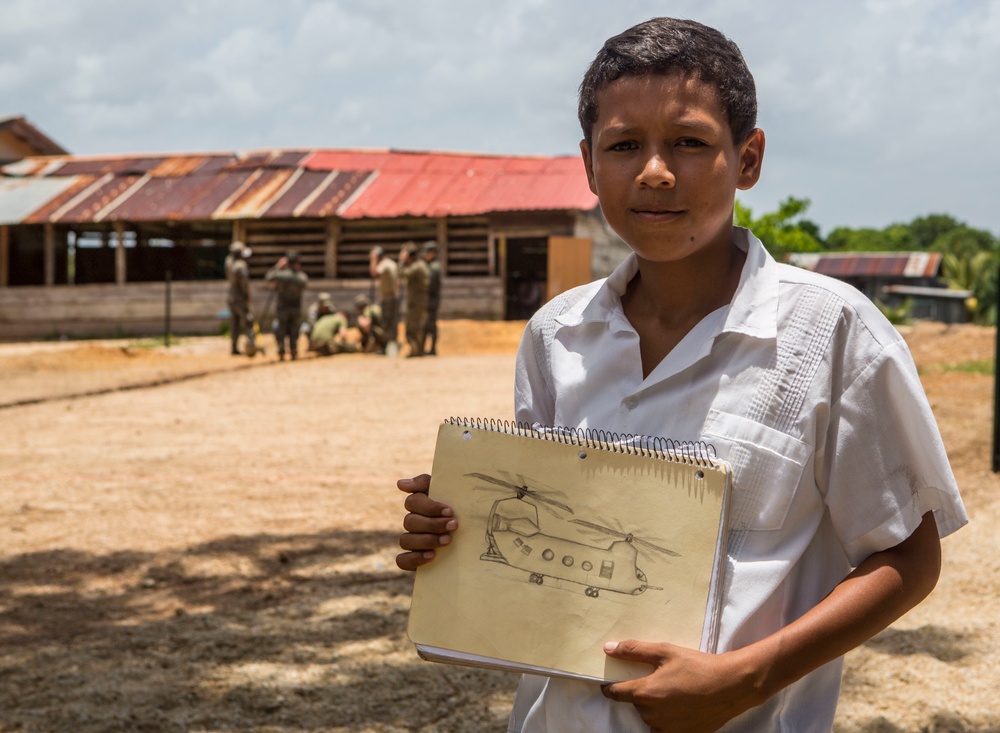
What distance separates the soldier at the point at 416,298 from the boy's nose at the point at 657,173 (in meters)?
14.2

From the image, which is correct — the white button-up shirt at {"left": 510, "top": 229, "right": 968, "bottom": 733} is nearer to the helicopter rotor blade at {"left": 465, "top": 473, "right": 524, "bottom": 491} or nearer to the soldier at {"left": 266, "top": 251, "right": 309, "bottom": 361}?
the helicopter rotor blade at {"left": 465, "top": 473, "right": 524, "bottom": 491}

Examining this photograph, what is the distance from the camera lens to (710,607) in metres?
1.19

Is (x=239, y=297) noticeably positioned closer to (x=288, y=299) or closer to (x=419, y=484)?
(x=288, y=299)

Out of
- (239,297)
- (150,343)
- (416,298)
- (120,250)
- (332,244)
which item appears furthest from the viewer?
(120,250)

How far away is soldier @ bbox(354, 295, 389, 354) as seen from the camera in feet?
55.4

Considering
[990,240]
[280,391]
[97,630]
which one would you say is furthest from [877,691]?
[990,240]

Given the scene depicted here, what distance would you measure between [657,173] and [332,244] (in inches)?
810

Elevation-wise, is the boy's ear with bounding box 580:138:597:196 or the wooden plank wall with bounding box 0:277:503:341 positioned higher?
the boy's ear with bounding box 580:138:597:196

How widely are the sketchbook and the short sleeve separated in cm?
16

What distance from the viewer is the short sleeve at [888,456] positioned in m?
1.19

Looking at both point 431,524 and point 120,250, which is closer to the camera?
point 431,524

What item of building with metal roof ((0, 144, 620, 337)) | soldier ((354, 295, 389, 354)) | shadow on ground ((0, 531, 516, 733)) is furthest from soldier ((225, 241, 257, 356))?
shadow on ground ((0, 531, 516, 733))

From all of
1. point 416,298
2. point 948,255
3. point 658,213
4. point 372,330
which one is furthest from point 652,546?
point 948,255

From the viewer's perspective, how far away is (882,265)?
4041cm
